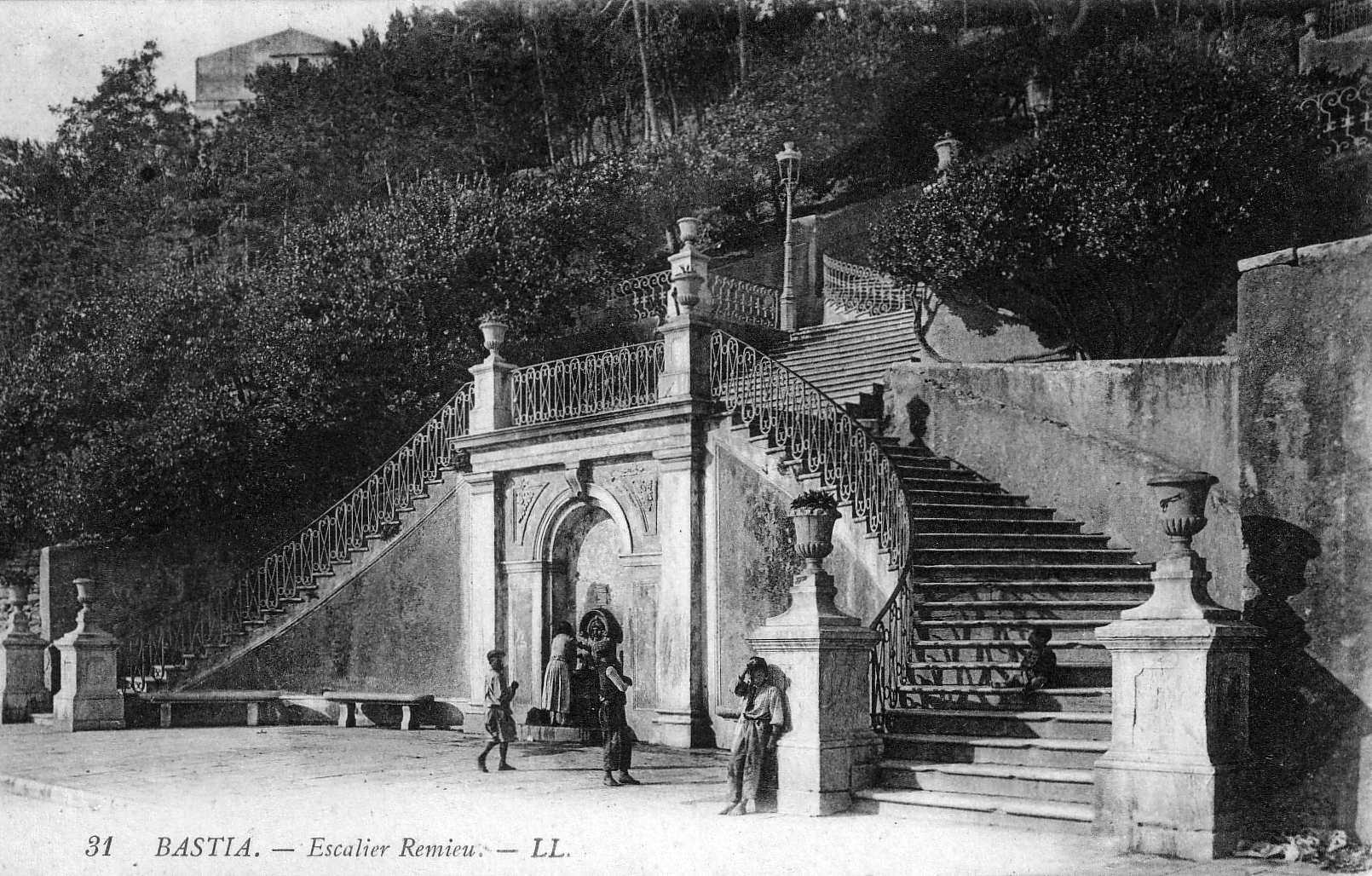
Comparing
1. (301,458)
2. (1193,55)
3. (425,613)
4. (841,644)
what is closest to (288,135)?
(301,458)

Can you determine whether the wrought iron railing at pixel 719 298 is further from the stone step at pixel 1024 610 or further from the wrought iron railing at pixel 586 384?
the stone step at pixel 1024 610

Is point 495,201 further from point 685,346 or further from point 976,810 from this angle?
point 976,810

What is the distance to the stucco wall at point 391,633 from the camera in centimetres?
1852

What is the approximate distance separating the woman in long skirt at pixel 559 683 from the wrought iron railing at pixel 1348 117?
13624 mm

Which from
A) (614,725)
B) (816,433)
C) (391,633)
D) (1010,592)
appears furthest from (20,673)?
(1010,592)

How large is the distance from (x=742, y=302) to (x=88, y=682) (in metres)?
12.3

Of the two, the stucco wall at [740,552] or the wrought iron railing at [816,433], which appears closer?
the wrought iron railing at [816,433]

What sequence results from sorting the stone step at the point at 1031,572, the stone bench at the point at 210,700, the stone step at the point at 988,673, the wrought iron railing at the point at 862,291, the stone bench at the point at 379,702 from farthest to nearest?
the wrought iron railing at the point at 862,291
the stone bench at the point at 210,700
the stone bench at the point at 379,702
the stone step at the point at 1031,572
the stone step at the point at 988,673

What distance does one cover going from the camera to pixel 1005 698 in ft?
37.2

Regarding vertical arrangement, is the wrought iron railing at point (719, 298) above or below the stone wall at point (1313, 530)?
above

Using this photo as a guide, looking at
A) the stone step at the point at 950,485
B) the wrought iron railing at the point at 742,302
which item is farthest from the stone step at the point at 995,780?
the wrought iron railing at the point at 742,302

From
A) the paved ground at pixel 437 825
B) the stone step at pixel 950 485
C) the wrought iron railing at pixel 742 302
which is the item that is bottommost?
the paved ground at pixel 437 825

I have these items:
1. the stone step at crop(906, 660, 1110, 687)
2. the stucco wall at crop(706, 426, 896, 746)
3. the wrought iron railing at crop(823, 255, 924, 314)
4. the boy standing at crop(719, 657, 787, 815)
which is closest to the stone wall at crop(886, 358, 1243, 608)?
the stone step at crop(906, 660, 1110, 687)

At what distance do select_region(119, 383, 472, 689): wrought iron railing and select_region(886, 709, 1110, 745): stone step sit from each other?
362 inches
